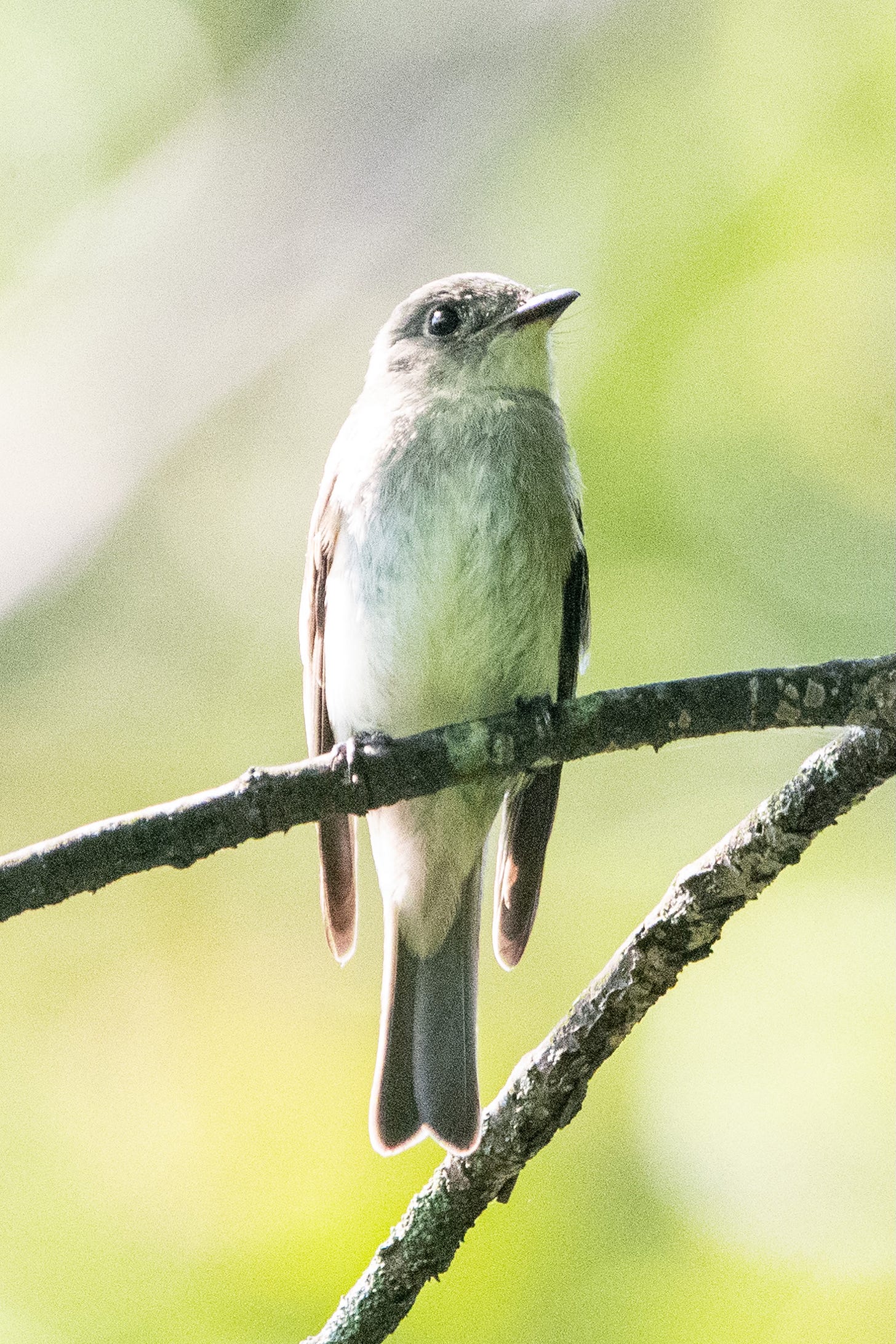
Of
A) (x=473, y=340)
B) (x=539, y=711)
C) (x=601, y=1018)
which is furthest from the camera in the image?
(x=473, y=340)

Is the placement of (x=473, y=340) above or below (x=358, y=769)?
above

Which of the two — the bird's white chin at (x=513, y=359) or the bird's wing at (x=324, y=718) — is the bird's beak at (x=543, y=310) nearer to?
the bird's white chin at (x=513, y=359)

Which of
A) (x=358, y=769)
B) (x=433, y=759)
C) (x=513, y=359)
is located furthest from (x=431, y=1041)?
(x=513, y=359)

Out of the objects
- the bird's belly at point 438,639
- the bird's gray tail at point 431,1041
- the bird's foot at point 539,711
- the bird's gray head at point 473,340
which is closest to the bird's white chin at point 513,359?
the bird's gray head at point 473,340

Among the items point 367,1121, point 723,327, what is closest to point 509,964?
point 367,1121

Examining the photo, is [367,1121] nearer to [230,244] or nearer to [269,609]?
[269,609]

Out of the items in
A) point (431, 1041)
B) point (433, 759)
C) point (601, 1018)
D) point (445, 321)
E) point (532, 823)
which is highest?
point (445, 321)

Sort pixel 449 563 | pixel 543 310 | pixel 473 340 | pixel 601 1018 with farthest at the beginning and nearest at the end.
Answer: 1. pixel 473 340
2. pixel 543 310
3. pixel 449 563
4. pixel 601 1018

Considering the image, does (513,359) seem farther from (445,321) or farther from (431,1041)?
(431,1041)
